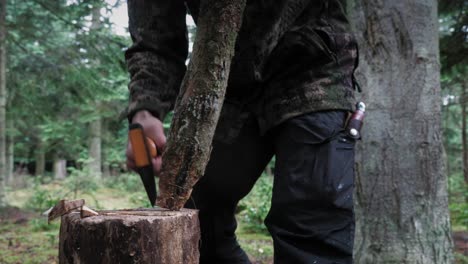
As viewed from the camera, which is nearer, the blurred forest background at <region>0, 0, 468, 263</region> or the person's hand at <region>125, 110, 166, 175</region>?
the person's hand at <region>125, 110, 166, 175</region>

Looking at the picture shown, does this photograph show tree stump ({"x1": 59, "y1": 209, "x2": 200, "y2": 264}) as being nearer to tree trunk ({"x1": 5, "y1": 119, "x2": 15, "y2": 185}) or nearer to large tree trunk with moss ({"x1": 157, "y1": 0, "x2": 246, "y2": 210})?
large tree trunk with moss ({"x1": 157, "y1": 0, "x2": 246, "y2": 210})

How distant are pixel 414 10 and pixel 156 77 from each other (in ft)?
5.72

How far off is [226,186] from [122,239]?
907mm

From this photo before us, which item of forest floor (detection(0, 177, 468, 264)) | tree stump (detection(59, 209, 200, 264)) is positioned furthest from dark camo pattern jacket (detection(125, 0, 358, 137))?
forest floor (detection(0, 177, 468, 264))

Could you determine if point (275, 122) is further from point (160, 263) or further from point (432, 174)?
point (432, 174)

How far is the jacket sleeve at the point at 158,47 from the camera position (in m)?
2.08

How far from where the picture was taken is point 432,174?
2.76 meters

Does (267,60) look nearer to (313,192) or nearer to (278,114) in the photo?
(278,114)

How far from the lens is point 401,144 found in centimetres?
279

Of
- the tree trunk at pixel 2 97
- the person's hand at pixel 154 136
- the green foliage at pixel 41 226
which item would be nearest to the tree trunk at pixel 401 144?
the person's hand at pixel 154 136

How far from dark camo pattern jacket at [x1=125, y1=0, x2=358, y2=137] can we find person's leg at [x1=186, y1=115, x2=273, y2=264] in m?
0.11

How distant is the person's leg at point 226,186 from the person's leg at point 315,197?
350 mm

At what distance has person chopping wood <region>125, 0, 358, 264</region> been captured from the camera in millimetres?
1736

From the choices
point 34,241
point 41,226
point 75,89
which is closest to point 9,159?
point 75,89
